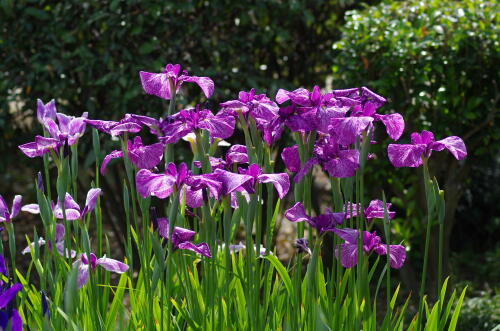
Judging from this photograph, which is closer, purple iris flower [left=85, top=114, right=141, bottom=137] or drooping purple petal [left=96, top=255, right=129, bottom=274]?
purple iris flower [left=85, top=114, right=141, bottom=137]

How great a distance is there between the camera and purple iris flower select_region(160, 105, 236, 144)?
5.52ft

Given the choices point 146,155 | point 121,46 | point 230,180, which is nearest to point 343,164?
point 230,180

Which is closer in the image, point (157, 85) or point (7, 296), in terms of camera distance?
point (7, 296)

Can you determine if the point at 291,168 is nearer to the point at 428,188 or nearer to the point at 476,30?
the point at 428,188

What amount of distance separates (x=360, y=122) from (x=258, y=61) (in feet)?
10.2

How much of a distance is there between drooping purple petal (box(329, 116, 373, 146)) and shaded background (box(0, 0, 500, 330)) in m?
2.29

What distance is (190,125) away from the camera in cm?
169

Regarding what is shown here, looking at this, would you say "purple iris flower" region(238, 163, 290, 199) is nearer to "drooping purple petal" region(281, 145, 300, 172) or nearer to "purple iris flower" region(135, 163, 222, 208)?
"purple iris flower" region(135, 163, 222, 208)

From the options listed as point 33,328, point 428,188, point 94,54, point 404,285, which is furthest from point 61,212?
point 404,285

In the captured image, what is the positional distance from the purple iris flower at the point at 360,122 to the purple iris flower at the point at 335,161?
36mm

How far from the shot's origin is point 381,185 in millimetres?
4289

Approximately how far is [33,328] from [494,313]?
2.68 metres

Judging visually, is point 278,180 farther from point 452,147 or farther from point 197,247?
point 452,147

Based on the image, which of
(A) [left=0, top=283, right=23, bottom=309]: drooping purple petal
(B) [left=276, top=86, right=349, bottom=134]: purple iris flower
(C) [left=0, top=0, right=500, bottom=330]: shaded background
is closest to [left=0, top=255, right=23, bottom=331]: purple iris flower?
(A) [left=0, top=283, right=23, bottom=309]: drooping purple petal
